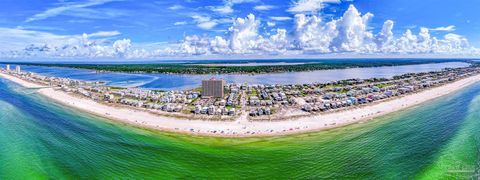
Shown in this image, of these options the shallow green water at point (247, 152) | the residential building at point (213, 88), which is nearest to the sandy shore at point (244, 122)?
the shallow green water at point (247, 152)

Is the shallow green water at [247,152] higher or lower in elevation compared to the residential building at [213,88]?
lower

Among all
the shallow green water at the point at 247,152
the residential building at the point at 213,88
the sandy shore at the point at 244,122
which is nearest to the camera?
the shallow green water at the point at 247,152

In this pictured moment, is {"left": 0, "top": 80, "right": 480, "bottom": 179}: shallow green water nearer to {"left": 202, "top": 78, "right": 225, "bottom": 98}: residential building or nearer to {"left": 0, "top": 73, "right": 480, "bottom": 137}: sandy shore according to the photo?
{"left": 0, "top": 73, "right": 480, "bottom": 137}: sandy shore

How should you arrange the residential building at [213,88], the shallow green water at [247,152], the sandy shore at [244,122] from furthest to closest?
1. the residential building at [213,88]
2. the sandy shore at [244,122]
3. the shallow green water at [247,152]

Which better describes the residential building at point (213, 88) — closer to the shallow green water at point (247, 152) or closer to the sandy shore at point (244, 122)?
the sandy shore at point (244, 122)

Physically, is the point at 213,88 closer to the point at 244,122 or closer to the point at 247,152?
the point at 244,122

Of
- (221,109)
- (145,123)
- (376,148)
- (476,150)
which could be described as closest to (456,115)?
(476,150)

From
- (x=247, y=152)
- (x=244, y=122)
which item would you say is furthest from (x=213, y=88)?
(x=247, y=152)

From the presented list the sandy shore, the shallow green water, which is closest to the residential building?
the sandy shore
